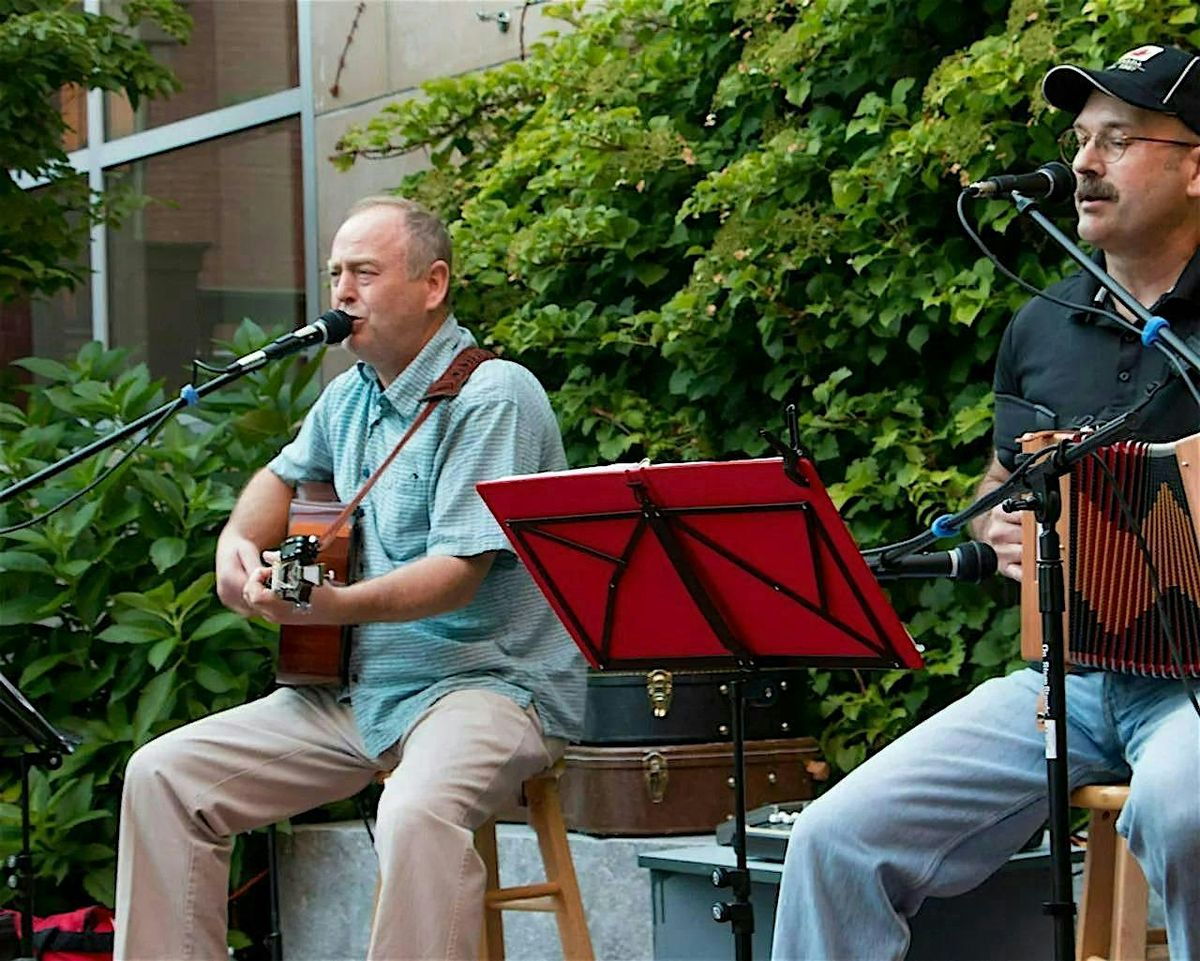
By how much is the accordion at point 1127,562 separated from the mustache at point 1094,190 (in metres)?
0.52

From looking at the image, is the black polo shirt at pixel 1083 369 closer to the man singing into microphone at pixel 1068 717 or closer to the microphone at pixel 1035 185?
the man singing into microphone at pixel 1068 717

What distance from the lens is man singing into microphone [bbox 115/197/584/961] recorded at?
363 centimetres

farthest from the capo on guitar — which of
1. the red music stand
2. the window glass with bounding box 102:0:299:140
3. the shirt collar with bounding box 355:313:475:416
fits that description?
the window glass with bounding box 102:0:299:140

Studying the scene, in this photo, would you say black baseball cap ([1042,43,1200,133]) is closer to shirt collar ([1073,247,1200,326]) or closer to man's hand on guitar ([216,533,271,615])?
shirt collar ([1073,247,1200,326])

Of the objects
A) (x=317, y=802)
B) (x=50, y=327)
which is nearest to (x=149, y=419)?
(x=317, y=802)

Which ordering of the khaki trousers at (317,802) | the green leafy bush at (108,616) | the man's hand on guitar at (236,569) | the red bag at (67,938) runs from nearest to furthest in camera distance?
the khaki trousers at (317,802) → the man's hand on guitar at (236,569) → the red bag at (67,938) → the green leafy bush at (108,616)

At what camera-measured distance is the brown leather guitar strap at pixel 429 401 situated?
383cm

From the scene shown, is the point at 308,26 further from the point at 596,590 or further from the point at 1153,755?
the point at 1153,755

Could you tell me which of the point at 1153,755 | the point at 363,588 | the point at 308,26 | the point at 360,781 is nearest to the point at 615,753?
the point at 360,781

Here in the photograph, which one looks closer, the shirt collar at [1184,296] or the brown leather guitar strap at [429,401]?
the shirt collar at [1184,296]

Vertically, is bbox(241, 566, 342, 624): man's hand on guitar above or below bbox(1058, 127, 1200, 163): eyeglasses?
below

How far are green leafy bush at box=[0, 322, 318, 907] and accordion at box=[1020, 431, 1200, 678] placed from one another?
2.61m

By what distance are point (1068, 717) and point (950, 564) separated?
1.41 feet

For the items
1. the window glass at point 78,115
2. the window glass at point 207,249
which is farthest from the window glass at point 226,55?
the window glass at point 78,115
